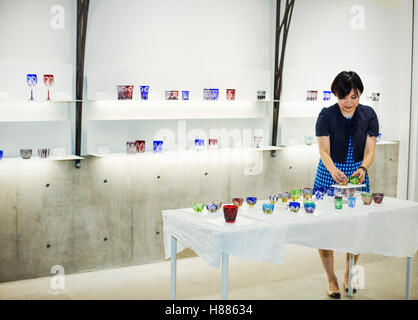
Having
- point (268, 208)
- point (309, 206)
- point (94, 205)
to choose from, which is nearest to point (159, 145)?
point (94, 205)

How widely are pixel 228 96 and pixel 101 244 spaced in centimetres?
184

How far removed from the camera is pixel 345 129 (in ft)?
14.3

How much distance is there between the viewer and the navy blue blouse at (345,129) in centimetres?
434

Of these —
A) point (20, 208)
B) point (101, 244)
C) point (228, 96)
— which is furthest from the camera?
point (228, 96)

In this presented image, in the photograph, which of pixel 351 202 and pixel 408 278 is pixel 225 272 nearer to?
pixel 351 202

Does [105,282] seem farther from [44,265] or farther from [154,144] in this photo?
[154,144]

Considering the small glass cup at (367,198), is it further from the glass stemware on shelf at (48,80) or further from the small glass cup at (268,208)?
the glass stemware on shelf at (48,80)

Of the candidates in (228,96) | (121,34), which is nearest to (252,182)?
(228,96)

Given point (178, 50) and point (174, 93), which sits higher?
point (178, 50)

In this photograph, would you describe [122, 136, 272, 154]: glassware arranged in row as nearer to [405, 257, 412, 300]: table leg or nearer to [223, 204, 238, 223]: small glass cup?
[223, 204, 238, 223]: small glass cup

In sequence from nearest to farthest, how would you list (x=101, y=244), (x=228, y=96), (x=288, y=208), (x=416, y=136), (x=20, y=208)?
(x=288, y=208) → (x=20, y=208) → (x=101, y=244) → (x=228, y=96) → (x=416, y=136)

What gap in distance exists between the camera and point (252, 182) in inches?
233

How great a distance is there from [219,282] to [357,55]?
134 inches

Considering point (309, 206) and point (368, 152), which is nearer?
point (309, 206)
